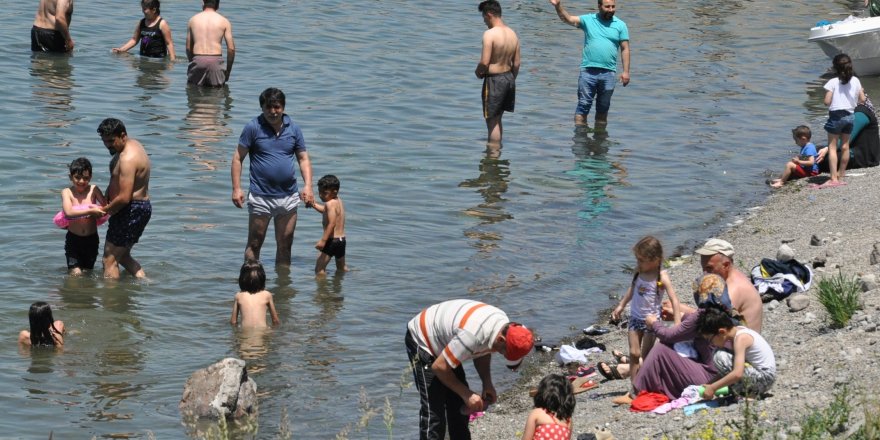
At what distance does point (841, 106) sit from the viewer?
1266cm

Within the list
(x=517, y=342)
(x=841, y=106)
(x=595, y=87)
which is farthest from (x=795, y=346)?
(x=595, y=87)

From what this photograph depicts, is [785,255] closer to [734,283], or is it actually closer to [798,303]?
[798,303]

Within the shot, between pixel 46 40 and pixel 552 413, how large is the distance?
14.5m

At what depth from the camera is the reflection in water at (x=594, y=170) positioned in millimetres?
13414

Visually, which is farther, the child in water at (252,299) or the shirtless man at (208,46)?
the shirtless man at (208,46)

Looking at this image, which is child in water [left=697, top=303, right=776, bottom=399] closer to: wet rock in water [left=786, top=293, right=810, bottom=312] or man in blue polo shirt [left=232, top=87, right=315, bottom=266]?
wet rock in water [left=786, top=293, right=810, bottom=312]

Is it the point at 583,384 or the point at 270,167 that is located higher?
the point at 270,167

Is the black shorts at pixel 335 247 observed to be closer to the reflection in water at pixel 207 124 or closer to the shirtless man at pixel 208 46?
the reflection in water at pixel 207 124

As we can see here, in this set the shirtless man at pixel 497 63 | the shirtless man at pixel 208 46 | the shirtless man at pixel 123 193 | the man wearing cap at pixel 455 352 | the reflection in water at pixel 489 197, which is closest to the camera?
the man wearing cap at pixel 455 352

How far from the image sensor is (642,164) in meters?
15.3

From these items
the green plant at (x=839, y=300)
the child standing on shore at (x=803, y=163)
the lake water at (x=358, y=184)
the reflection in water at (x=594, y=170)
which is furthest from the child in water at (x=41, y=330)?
the child standing on shore at (x=803, y=163)

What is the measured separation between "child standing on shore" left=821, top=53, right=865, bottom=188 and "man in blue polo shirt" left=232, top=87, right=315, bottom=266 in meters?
5.85


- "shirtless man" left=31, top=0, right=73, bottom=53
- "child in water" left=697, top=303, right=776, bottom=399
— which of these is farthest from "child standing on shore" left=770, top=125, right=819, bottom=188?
"shirtless man" left=31, top=0, right=73, bottom=53

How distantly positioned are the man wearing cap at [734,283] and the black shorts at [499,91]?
6.99 m
